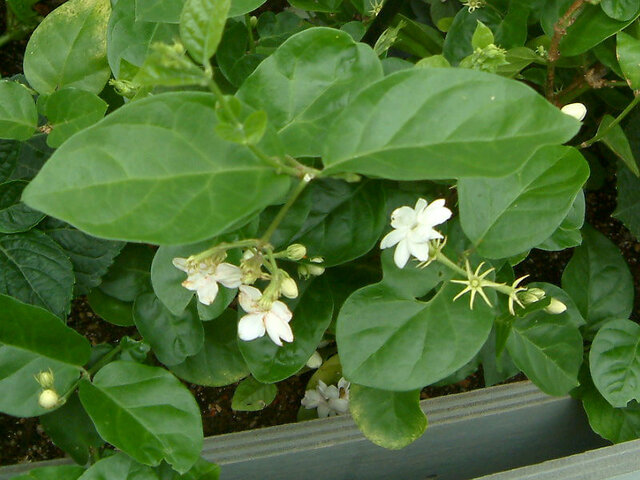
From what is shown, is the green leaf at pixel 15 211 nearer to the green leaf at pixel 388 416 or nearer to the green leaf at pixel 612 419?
the green leaf at pixel 388 416

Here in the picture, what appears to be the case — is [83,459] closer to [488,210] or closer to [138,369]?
[138,369]

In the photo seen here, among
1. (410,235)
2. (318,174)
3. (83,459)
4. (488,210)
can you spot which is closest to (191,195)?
(318,174)

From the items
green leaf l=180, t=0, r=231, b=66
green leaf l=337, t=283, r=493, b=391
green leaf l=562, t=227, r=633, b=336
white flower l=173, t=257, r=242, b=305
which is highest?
green leaf l=180, t=0, r=231, b=66

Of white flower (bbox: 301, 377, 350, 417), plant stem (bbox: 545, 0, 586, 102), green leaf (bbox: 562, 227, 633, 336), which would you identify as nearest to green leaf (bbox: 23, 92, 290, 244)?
plant stem (bbox: 545, 0, 586, 102)

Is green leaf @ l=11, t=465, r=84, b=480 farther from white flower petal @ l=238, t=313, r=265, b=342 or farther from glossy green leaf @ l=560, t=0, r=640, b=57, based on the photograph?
glossy green leaf @ l=560, t=0, r=640, b=57

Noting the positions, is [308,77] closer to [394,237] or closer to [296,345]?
[394,237]

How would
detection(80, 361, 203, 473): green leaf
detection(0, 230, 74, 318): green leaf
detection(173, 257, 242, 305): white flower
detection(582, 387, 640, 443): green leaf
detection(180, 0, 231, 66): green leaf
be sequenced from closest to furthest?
detection(180, 0, 231, 66): green leaf → detection(173, 257, 242, 305): white flower → detection(80, 361, 203, 473): green leaf → detection(0, 230, 74, 318): green leaf → detection(582, 387, 640, 443): green leaf

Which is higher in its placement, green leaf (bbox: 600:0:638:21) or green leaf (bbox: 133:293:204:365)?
green leaf (bbox: 600:0:638:21)
